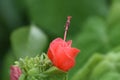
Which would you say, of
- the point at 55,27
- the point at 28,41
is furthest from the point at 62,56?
the point at 55,27

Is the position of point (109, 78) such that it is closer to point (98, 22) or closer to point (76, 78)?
point (76, 78)

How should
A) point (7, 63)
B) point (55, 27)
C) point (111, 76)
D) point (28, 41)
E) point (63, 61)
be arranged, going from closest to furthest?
point (63, 61)
point (111, 76)
point (28, 41)
point (7, 63)
point (55, 27)

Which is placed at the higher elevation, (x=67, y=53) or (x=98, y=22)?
(x=98, y=22)

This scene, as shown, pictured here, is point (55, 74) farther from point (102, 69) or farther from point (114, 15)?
point (114, 15)

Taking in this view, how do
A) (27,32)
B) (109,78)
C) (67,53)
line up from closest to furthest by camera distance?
1. (67,53)
2. (109,78)
3. (27,32)

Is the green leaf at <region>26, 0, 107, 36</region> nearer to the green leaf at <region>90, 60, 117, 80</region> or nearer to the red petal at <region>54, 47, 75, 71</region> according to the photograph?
the green leaf at <region>90, 60, 117, 80</region>

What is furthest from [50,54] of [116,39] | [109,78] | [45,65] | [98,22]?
[98,22]

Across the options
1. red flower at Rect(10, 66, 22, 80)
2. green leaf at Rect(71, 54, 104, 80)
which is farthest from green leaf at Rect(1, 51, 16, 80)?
red flower at Rect(10, 66, 22, 80)

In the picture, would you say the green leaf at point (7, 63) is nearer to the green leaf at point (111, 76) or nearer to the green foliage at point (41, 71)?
the green leaf at point (111, 76)
